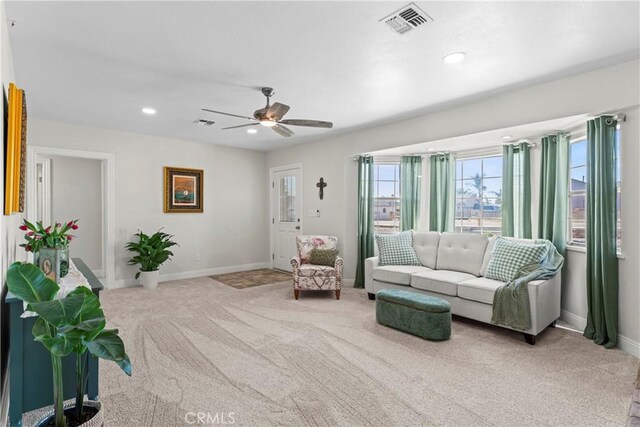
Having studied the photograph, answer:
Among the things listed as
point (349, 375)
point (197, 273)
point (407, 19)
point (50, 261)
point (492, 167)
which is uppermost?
point (407, 19)

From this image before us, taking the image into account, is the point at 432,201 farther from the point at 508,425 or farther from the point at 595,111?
the point at 508,425

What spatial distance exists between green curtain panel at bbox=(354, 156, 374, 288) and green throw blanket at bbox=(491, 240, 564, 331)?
221cm

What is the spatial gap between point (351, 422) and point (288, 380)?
25.0 inches

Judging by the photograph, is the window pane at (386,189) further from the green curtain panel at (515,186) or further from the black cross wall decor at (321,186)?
the green curtain panel at (515,186)

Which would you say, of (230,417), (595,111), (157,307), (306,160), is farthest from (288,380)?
(306,160)

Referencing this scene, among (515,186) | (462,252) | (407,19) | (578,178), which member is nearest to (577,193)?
(578,178)

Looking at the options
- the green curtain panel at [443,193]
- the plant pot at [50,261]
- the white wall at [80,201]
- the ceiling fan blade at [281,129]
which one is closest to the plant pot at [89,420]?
the plant pot at [50,261]

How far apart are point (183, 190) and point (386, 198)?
3496mm

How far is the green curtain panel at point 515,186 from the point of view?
4.19 metres

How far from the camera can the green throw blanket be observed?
3.16m

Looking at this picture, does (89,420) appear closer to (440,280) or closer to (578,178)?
(440,280)

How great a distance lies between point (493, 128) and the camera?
374cm

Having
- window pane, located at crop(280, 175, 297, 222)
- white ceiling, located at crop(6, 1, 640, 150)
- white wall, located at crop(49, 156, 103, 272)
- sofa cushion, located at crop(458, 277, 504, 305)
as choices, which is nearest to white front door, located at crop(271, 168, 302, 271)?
window pane, located at crop(280, 175, 297, 222)

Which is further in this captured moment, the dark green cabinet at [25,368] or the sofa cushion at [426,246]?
the sofa cushion at [426,246]
